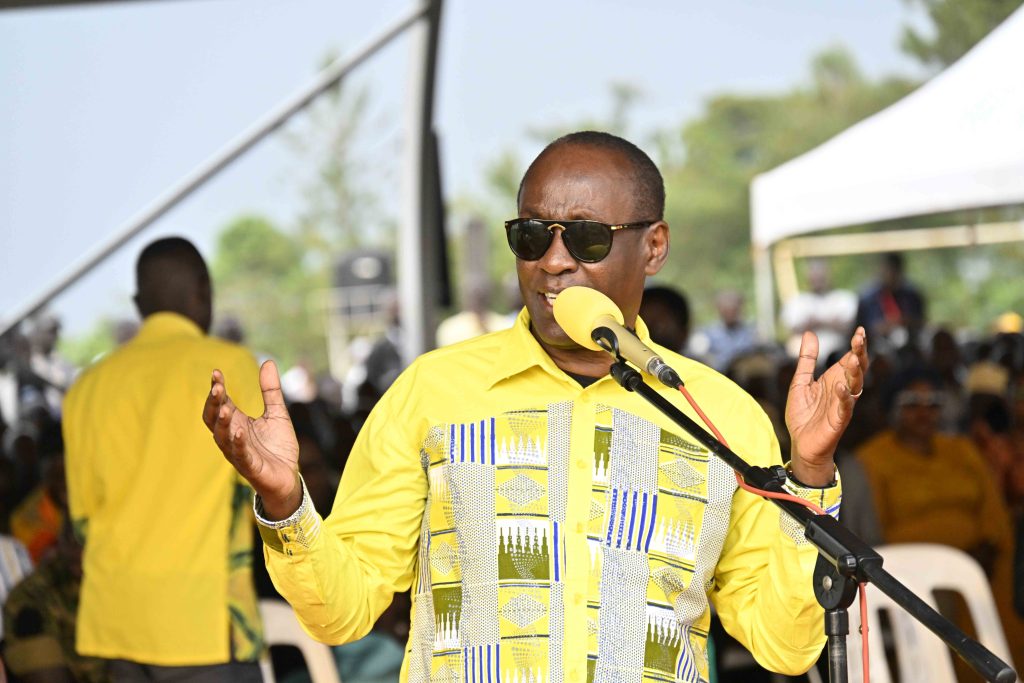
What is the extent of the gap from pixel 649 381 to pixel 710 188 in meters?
37.5

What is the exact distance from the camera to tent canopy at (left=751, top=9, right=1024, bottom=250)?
6.51 metres

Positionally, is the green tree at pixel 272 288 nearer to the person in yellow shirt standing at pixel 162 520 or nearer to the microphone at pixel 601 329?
the person in yellow shirt standing at pixel 162 520

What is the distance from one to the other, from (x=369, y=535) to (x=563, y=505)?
33cm

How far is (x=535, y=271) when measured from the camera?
2693mm

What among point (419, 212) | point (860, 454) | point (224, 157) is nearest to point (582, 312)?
point (860, 454)

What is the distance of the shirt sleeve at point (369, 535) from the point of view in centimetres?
255

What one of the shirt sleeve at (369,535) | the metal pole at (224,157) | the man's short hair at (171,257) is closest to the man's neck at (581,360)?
the shirt sleeve at (369,535)

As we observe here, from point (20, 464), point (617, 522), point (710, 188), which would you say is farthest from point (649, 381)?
point (710, 188)

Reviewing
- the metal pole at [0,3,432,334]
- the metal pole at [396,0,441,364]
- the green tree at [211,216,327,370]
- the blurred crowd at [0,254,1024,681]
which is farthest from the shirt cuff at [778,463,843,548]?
the green tree at [211,216,327,370]

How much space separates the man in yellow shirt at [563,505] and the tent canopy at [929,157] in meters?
4.03

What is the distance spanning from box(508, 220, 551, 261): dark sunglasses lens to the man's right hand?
469 millimetres

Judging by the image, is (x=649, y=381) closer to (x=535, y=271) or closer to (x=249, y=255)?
(x=535, y=271)

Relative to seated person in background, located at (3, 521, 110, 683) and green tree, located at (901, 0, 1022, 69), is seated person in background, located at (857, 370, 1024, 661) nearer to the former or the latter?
green tree, located at (901, 0, 1022, 69)

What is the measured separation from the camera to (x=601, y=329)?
2400 millimetres
